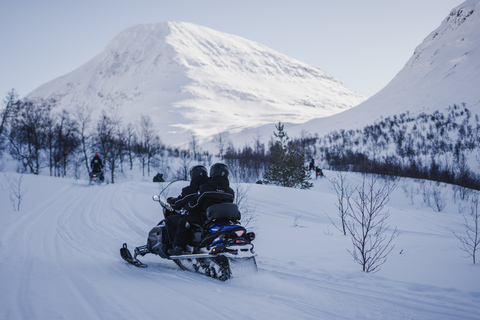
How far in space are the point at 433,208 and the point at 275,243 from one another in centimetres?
2429

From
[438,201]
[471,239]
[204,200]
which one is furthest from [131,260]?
[438,201]

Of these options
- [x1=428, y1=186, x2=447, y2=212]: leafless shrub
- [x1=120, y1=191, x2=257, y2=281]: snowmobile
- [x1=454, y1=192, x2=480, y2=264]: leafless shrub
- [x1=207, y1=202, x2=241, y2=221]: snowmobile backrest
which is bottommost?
[x1=428, y1=186, x2=447, y2=212]: leafless shrub

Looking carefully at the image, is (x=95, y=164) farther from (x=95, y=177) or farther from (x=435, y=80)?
(x=435, y=80)

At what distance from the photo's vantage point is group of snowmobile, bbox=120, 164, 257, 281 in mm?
4312

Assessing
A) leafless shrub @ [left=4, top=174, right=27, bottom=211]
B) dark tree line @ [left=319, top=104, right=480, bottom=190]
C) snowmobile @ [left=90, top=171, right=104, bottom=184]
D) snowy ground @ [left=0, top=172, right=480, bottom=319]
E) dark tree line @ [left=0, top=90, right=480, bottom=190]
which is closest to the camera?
snowy ground @ [left=0, top=172, right=480, bottom=319]

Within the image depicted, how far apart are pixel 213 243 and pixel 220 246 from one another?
149 mm

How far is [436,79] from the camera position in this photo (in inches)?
3078

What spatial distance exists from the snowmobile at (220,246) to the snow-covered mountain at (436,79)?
61.1 meters

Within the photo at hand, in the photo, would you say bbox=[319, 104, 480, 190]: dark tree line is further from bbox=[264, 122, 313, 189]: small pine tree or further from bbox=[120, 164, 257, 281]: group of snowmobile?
bbox=[120, 164, 257, 281]: group of snowmobile

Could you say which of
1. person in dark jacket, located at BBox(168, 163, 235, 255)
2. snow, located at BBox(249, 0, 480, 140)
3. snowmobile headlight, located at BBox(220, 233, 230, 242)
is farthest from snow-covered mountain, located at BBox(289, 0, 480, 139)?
snowmobile headlight, located at BBox(220, 233, 230, 242)

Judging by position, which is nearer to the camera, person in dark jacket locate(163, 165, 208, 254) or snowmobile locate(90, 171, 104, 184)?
person in dark jacket locate(163, 165, 208, 254)

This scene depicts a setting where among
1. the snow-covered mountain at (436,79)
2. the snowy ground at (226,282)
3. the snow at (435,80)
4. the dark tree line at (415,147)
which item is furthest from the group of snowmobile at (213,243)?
the snow-covered mountain at (436,79)

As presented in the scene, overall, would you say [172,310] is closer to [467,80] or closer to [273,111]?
[467,80]

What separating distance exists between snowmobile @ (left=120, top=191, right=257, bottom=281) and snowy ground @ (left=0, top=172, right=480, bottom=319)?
17 centimetres
